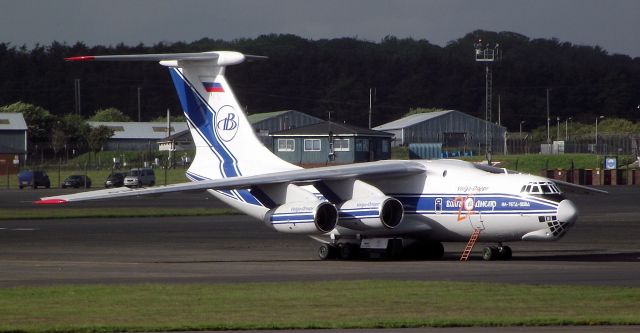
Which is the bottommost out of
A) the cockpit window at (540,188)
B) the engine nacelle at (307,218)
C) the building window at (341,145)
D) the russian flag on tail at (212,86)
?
the engine nacelle at (307,218)

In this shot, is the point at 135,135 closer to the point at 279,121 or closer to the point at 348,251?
the point at 279,121

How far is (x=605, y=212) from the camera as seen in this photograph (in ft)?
167

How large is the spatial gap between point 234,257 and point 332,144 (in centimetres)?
4304

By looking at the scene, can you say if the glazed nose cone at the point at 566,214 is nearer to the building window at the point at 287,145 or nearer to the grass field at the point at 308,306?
the grass field at the point at 308,306

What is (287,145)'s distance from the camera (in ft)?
263

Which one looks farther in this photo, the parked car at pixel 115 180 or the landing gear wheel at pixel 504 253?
the parked car at pixel 115 180

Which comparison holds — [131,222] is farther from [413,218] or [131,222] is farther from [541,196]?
[541,196]

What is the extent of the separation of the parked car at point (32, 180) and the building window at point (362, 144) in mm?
24725

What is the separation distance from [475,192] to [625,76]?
106285 millimetres

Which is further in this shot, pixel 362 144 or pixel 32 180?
pixel 32 180

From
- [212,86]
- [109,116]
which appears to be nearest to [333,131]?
[212,86]

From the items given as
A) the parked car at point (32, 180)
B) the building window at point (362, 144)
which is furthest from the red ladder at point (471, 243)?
the parked car at point (32, 180)

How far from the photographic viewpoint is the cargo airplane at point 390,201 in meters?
28.0

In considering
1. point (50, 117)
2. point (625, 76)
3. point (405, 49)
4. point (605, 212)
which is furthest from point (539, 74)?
point (605, 212)
